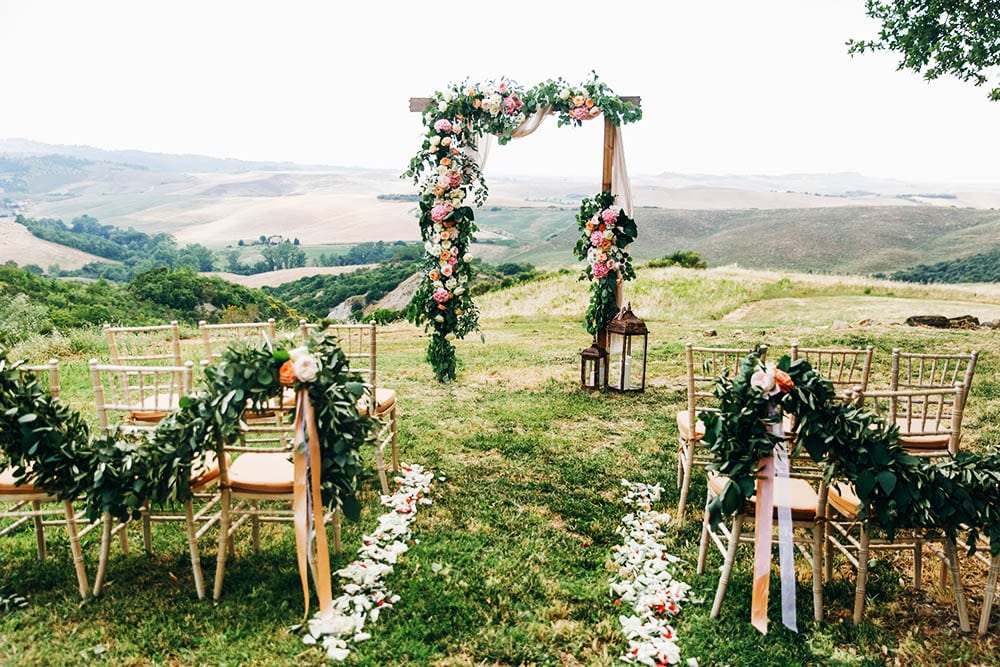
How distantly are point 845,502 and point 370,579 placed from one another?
269cm

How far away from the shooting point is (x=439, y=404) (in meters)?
→ 7.58

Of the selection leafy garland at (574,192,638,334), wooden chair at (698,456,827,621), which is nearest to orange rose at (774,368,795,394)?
wooden chair at (698,456,827,621)

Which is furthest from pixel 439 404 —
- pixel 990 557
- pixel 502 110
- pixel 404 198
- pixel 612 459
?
pixel 404 198

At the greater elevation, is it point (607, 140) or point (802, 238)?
point (607, 140)

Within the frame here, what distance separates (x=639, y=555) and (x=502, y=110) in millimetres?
5597

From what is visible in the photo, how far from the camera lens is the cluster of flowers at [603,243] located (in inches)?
313

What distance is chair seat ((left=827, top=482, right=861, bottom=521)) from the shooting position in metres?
3.44

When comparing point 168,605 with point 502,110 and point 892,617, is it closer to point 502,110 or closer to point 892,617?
point 892,617

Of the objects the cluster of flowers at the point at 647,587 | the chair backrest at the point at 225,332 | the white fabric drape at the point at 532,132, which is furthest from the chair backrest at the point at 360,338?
the white fabric drape at the point at 532,132

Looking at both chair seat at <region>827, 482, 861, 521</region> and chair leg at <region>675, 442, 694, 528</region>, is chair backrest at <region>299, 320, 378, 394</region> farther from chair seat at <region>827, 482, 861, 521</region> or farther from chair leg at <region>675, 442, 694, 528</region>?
chair seat at <region>827, 482, 861, 521</region>

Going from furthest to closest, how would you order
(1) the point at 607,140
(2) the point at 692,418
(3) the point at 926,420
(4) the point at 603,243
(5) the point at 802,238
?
(5) the point at 802,238
(4) the point at 603,243
(1) the point at 607,140
(3) the point at 926,420
(2) the point at 692,418

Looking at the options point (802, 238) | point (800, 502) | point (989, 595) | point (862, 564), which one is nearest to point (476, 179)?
point (800, 502)

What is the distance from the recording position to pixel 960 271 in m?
38.4

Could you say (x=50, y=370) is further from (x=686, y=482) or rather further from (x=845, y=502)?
(x=845, y=502)
